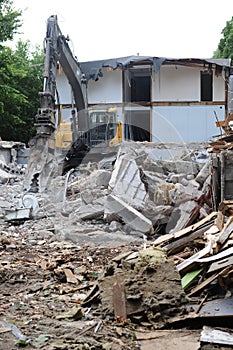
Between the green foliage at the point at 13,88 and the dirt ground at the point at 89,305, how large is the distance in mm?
15965

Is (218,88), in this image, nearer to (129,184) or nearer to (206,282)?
(129,184)

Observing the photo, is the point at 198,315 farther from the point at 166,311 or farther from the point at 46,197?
the point at 46,197

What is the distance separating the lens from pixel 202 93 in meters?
21.6

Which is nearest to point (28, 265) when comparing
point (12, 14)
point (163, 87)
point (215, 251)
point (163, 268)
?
point (163, 268)

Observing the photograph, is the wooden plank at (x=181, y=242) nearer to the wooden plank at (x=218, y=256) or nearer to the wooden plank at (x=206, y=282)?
the wooden plank at (x=218, y=256)

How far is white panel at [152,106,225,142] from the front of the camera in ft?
67.0

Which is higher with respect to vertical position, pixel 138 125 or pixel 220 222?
pixel 138 125

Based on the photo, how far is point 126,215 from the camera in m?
8.09

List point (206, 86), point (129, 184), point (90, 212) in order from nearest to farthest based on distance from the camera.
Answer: point (90, 212) < point (129, 184) < point (206, 86)

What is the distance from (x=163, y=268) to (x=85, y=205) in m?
4.93

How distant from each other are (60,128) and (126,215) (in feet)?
27.0

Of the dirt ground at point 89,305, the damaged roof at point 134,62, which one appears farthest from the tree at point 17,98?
the dirt ground at point 89,305

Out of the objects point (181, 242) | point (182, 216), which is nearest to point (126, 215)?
point (182, 216)

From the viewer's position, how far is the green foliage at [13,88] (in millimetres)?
24641
